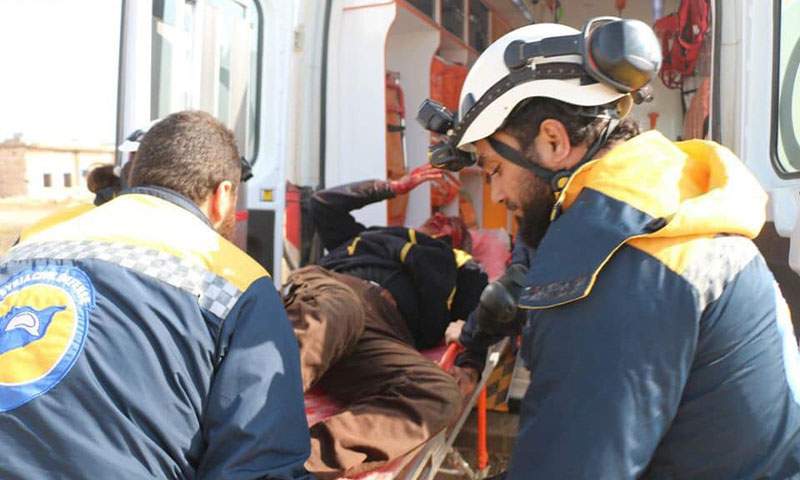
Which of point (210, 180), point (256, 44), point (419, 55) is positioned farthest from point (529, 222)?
point (419, 55)

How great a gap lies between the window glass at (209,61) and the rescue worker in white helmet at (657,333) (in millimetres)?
1998

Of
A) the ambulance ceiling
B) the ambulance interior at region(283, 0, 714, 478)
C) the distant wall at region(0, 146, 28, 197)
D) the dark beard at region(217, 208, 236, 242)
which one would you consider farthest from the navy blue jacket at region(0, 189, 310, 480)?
the ambulance ceiling

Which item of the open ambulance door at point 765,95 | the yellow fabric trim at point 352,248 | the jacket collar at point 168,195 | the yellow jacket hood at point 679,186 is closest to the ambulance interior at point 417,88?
the open ambulance door at point 765,95

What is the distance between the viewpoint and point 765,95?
97.6 inches

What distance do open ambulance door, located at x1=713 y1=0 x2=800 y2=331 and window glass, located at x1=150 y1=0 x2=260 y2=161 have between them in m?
2.12

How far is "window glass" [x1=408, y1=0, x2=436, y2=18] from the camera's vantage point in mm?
5055

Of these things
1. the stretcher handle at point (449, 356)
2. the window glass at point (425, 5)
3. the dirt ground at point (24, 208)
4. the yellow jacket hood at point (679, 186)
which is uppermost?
the window glass at point (425, 5)

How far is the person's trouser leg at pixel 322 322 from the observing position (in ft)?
6.93

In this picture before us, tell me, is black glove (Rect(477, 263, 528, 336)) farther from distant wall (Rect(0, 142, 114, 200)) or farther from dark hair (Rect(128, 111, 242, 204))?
distant wall (Rect(0, 142, 114, 200))

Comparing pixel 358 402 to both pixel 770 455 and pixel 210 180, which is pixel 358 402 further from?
pixel 770 455

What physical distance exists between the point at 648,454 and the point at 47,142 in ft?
7.98

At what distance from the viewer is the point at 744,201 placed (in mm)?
1059

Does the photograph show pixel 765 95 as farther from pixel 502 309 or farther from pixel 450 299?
pixel 450 299

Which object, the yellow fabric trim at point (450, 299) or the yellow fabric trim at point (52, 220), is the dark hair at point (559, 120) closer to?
the yellow fabric trim at point (52, 220)
